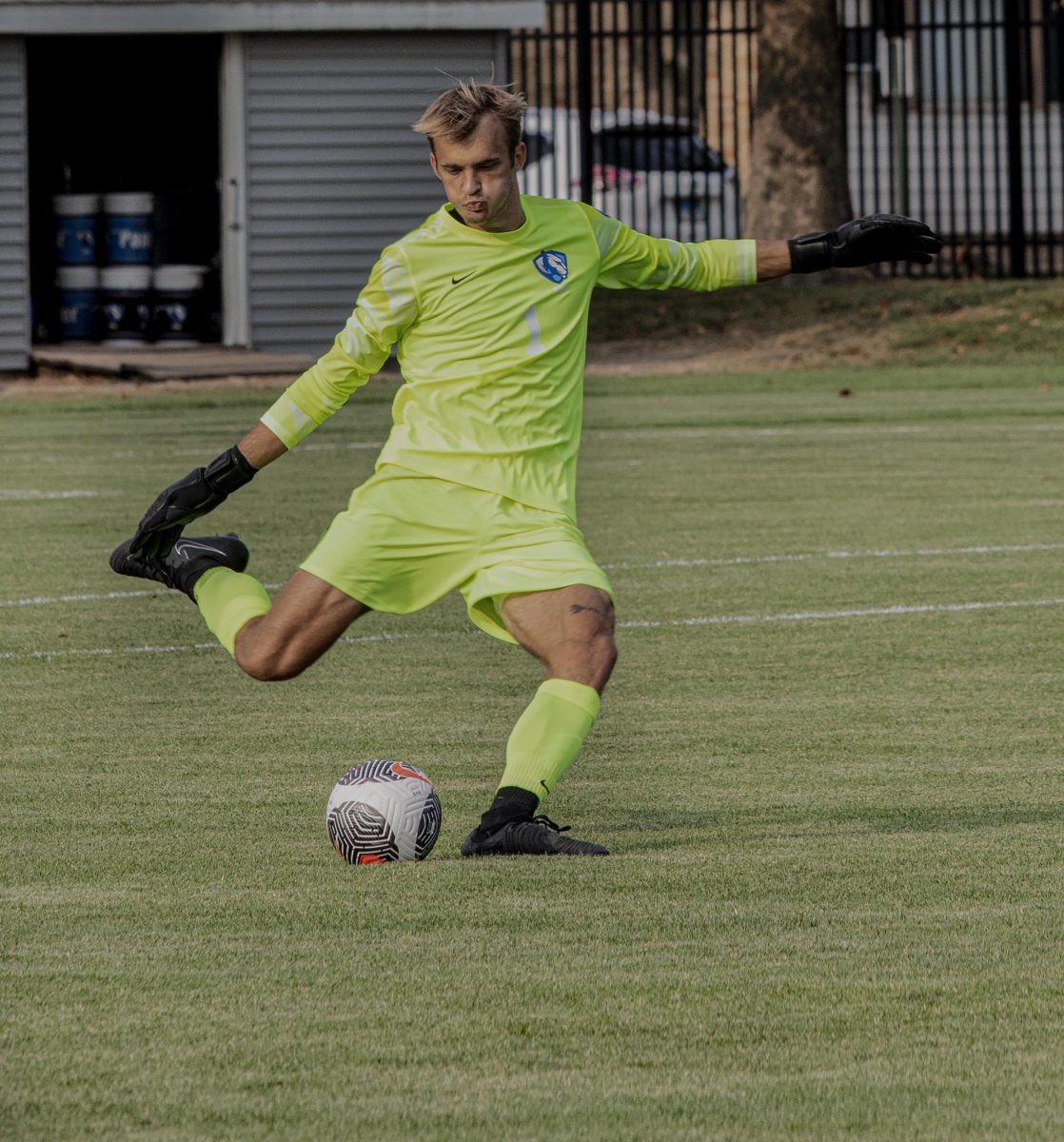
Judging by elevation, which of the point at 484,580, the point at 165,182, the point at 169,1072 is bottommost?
the point at 169,1072

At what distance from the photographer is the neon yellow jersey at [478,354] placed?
6684mm

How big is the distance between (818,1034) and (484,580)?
6.97 ft

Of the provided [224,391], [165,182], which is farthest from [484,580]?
[165,182]

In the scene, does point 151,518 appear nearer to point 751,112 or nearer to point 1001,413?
point 1001,413

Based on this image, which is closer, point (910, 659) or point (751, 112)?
point (910, 659)

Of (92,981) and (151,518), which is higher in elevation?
(151,518)

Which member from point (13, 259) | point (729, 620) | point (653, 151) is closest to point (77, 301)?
point (13, 259)

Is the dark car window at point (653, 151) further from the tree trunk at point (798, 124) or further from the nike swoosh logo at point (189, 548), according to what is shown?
the nike swoosh logo at point (189, 548)

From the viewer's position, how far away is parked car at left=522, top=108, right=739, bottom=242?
109 ft

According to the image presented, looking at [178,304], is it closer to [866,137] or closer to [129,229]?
[129,229]

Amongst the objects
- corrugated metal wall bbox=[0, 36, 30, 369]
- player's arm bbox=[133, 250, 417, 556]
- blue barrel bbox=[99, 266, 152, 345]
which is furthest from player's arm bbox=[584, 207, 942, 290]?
blue barrel bbox=[99, 266, 152, 345]

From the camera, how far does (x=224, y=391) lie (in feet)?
80.7

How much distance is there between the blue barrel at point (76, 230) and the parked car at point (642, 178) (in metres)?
6.45

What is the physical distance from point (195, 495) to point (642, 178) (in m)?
29.1
